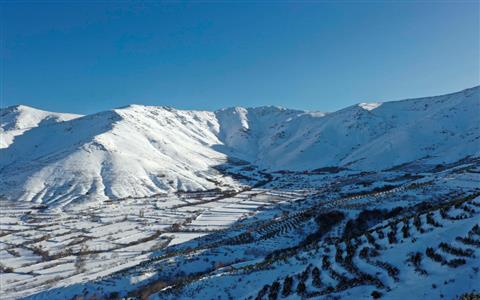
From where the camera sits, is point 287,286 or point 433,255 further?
point 287,286

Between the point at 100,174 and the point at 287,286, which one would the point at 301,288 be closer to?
the point at 287,286

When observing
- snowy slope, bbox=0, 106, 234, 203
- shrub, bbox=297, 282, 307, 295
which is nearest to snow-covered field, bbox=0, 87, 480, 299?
shrub, bbox=297, 282, 307, 295

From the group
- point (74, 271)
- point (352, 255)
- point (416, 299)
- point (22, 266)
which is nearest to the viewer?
point (416, 299)

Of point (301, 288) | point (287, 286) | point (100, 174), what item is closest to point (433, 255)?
point (301, 288)

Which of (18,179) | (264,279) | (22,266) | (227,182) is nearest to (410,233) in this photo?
(264,279)

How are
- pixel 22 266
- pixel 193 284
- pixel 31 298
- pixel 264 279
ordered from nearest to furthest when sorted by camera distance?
pixel 264 279 → pixel 193 284 → pixel 31 298 → pixel 22 266

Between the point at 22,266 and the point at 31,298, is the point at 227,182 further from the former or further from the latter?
the point at 31,298

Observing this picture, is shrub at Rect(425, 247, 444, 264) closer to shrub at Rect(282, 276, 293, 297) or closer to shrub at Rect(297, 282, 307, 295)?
shrub at Rect(297, 282, 307, 295)

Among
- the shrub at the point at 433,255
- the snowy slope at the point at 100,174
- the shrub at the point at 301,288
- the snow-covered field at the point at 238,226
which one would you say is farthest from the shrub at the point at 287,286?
the snowy slope at the point at 100,174
